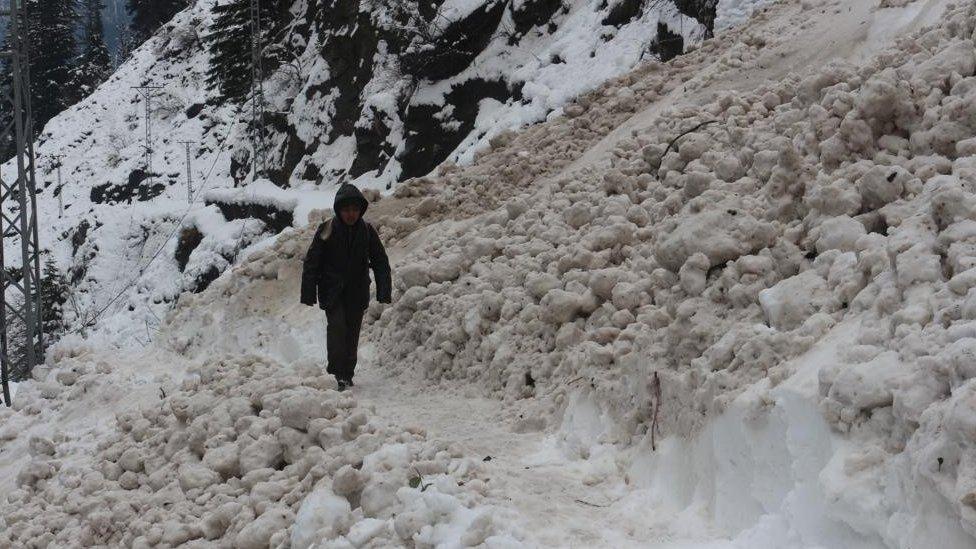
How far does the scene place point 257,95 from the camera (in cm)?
2877

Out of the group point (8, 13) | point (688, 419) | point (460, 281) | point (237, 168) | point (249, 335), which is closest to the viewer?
point (688, 419)

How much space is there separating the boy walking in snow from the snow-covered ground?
0.32m

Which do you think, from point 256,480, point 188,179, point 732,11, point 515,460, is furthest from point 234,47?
point 515,460

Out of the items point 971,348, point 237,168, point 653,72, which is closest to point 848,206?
point 971,348

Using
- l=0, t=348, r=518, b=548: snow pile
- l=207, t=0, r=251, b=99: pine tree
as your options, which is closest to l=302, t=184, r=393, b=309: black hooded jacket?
l=0, t=348, r=518, b=548: snow pile

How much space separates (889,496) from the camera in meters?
2.20

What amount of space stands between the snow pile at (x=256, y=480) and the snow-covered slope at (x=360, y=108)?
7875 millimetres

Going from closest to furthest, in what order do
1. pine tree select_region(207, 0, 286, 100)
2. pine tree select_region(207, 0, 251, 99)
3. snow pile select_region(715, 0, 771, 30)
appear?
snow pile select_region(715, 0, 771, 30) → pine tree select_region(207, 0, 286, 100) → pine tree select_region(207, 0, 251, 99)

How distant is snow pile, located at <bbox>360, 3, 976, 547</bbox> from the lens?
2338 millimetres

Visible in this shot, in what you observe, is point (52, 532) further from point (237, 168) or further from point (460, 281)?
point (237, 168)

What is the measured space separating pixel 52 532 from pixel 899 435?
416 centimetres

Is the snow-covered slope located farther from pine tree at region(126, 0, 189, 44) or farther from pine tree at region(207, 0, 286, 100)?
pine tree at region(126, 0, 189, 44)

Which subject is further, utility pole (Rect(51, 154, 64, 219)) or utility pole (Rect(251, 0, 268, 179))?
utility pole (Rect(51, 154, 64, 219))

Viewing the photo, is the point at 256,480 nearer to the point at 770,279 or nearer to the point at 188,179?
the point at 770,279
